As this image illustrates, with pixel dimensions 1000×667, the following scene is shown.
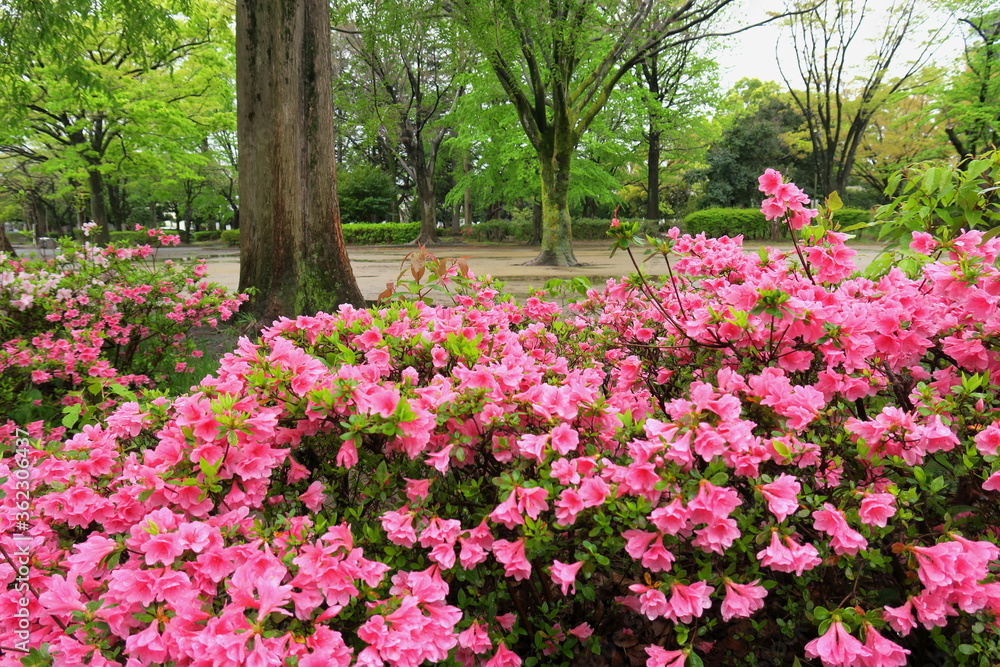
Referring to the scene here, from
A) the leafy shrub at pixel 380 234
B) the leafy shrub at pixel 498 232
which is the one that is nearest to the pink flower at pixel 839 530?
the leafy shrub at pixel 498 232

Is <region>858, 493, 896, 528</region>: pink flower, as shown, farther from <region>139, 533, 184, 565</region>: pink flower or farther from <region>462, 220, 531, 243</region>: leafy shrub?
<region>462, 220, 531, 243</region>: leafy shrub

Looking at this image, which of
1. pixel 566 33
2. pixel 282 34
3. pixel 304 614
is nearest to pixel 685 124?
pixel 566 33

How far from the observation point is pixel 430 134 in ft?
94.2

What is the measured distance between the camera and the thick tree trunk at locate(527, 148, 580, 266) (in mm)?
12711

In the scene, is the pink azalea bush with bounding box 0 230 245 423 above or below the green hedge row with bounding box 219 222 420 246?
below

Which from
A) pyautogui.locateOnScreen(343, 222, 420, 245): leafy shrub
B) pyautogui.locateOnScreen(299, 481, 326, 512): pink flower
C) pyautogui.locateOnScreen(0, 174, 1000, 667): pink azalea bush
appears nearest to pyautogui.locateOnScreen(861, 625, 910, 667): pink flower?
pyautogui.locateOnScreen(0, 174, 1000, 667): pink azalea bush

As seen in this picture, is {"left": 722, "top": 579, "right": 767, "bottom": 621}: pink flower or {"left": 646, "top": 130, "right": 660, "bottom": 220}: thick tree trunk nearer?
{"left": 722, "top": 579, "right": 767, "bottom": 621}: pink flower

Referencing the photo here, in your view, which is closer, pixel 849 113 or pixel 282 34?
→ pixel 282 34

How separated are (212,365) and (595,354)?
3497mm

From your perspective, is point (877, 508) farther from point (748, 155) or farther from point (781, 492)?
point (748, 155)

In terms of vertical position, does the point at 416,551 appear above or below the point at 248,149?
below

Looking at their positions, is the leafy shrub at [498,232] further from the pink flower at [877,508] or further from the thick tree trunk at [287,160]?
the pink flower at [877,508]

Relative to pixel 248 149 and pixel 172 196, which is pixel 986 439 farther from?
pixel 172 196

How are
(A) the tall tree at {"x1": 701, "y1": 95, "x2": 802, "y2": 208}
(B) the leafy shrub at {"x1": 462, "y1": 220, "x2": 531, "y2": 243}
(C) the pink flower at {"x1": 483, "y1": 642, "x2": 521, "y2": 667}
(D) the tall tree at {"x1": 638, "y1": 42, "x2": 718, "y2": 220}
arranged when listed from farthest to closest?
(A) the tall tree at {"x1": 701, "y1": 95, "x2": 802, "y2": 208}, (B) the leafy shrub at {"x1": 462, "y1": 220, "x2": 531, "y2": 243}, (D) the tall tree at {"x1": 638, "y1": 42, "x2": 718, "y2": 220}, (C) the pink flower at {"x1": 483, "y1": 642, "x2": 521, "y2": 667}
